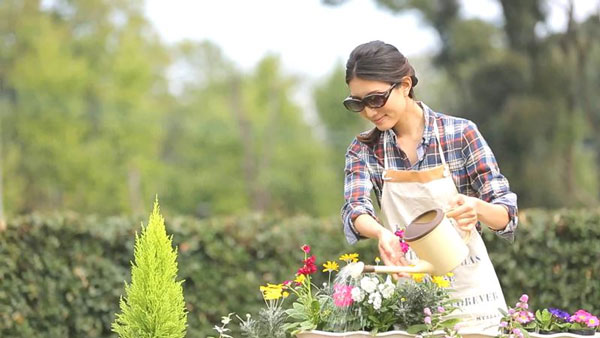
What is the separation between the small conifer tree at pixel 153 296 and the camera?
8.45 feet

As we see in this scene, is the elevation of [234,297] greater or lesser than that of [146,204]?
lesser

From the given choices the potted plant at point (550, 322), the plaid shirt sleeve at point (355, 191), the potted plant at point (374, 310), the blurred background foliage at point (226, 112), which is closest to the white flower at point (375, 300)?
the potted plant at point (374, 310)

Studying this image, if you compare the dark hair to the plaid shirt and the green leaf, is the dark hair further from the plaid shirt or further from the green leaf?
the green leaf

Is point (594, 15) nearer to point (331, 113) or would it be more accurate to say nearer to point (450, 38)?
point (450, 38)

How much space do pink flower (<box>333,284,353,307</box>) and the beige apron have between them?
415mm

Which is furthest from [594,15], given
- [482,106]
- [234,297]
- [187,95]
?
[187,95]

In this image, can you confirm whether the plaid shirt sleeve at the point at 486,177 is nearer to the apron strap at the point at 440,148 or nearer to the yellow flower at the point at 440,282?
the apron strap at the point at 440,148

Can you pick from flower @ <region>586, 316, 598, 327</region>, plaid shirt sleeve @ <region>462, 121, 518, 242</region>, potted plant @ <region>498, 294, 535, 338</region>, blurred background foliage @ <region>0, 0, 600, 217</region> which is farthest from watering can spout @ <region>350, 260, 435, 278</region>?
blurred background foliage @ <region>0, 0, 600, 217</region>

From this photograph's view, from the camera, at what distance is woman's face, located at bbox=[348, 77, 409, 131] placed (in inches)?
102

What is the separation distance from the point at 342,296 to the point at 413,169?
638mm

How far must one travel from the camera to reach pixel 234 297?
19.4 ft

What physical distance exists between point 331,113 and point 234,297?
89.1ft

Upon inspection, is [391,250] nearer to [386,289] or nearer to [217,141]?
[386,289]

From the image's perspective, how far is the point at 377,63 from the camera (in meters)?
2.57
